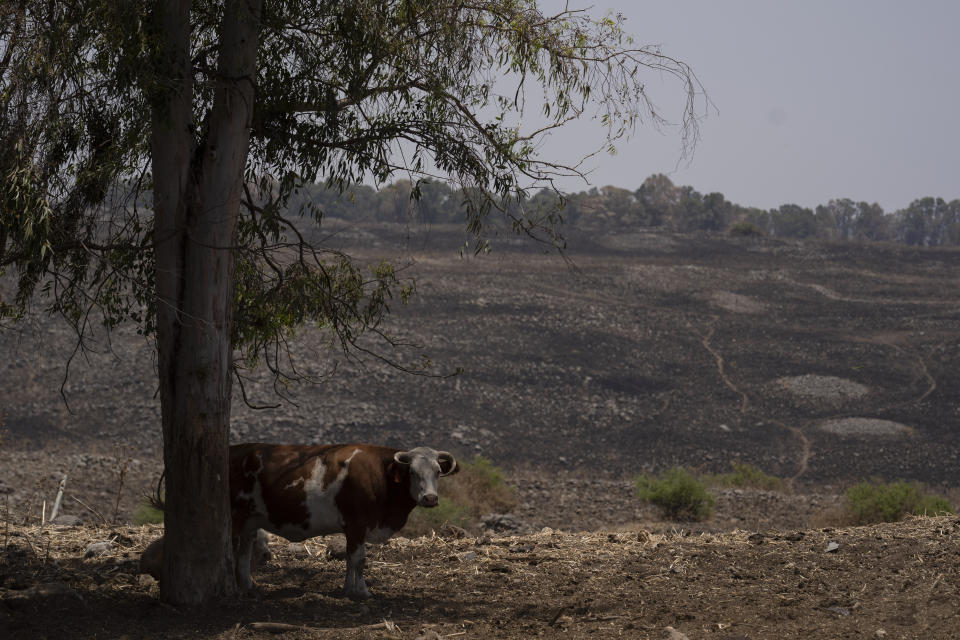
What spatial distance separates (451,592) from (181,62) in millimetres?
4174

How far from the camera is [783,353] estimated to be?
40.3 m

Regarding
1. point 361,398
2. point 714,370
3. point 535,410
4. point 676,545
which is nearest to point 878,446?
point 714,370

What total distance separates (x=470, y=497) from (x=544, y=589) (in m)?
13.7

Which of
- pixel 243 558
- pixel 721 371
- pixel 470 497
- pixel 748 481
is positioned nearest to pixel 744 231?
pixel 721 371

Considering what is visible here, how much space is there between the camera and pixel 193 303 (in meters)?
6.39

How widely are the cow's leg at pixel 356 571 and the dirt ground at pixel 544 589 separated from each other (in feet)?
0.26

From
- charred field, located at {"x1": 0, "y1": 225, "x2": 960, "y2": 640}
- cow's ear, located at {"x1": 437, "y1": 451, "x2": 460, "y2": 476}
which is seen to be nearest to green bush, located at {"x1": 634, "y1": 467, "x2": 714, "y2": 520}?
charred field, located at {"x1": 0, "y1": 225, "x2": 960, "y2": 640}

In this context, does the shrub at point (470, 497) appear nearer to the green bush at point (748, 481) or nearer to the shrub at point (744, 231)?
the green bush at point (748, 481)

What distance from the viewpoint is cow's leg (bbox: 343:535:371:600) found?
22.4 feet

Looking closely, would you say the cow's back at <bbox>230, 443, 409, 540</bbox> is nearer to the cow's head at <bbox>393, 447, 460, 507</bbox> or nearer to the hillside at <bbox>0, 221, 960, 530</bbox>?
the cow's head at <bbox>393, 447, 460, 507</bbox>

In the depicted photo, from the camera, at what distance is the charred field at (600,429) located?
21.3ft

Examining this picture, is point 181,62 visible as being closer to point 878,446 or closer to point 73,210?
point 73,210

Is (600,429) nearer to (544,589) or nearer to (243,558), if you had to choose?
(544,589)

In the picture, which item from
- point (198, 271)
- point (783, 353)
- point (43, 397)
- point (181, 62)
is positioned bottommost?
point (43, 397)
